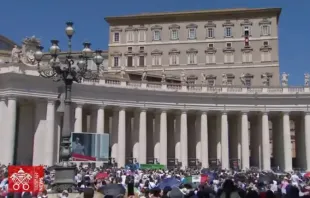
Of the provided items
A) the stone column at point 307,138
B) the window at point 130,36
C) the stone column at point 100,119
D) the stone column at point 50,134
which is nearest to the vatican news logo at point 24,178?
the stone column at point 50,134

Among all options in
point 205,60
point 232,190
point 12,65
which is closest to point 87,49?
point 232,190

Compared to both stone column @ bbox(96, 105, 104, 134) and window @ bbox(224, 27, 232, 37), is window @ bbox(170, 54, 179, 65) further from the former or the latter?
stone column @ bbox(96, 105, 104, 134)

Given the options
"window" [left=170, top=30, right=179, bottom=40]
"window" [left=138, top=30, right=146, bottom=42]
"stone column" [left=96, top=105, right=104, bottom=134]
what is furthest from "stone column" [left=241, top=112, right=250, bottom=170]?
"window" [left=138, top=30, right=146, bottom=42]

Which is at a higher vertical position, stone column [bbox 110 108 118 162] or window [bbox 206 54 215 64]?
window [bbox 206 54 215 64]

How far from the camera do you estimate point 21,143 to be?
53.9 meters

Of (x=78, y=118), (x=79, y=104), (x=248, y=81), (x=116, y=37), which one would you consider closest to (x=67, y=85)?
(x=78, y=118)

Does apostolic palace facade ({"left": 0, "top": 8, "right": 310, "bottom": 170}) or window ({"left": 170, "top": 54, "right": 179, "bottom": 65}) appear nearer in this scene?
apostolic palace facade ({"left": 0, "top": 8, "right": 310, "bottom": 170})

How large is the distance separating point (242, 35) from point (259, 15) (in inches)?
177

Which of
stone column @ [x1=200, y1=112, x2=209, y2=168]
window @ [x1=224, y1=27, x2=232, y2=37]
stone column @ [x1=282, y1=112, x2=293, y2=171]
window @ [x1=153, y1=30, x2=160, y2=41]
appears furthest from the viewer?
window @ [x1=153, y1=30, x2=160, y2=41]

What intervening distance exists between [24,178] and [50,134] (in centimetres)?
3323

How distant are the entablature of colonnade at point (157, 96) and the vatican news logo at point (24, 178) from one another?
105 feet

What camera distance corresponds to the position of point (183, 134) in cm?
5881

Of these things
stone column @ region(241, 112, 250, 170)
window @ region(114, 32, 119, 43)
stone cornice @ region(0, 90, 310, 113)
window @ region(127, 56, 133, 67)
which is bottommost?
stone column @ region(241, 112, 250, 170)

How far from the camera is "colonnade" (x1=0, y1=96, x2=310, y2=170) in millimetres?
52062
